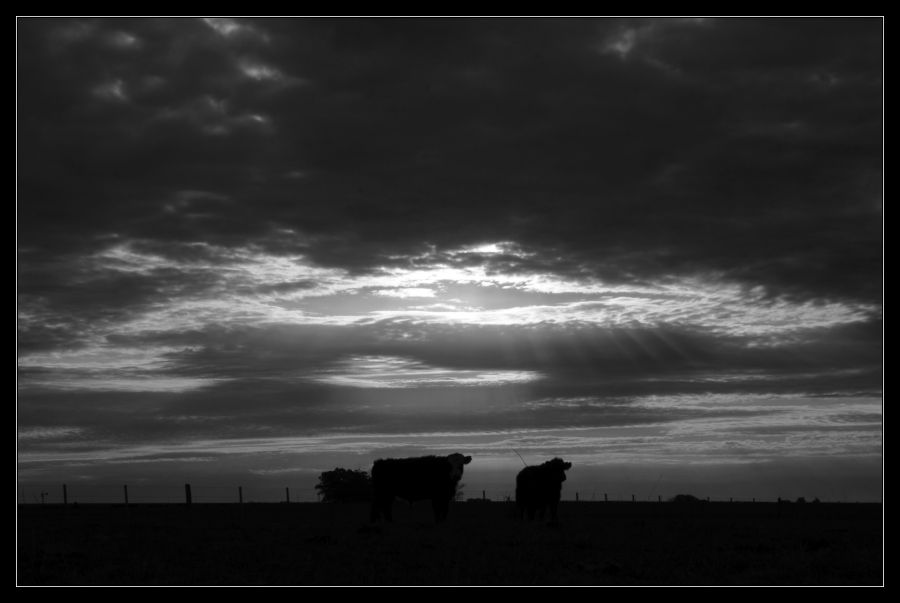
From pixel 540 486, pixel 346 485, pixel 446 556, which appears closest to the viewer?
pixel 446 556

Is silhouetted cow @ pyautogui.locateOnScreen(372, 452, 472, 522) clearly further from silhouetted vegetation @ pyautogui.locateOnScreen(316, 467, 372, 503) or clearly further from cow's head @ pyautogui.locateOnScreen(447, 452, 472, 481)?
silhouetted vegetation @ pyautogui.locateOnScreen(316, 467, 372, 503)

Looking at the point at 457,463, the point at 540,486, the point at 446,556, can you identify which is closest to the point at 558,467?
the point at 540,486

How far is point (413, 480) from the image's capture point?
1318 inches

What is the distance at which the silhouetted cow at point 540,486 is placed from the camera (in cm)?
3425

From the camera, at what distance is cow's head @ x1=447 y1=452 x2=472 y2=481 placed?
110ft

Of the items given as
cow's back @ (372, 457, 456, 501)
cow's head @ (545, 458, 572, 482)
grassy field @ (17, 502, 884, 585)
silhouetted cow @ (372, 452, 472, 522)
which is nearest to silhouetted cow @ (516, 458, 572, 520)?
cow's head @ (545, 458, 572, 482)

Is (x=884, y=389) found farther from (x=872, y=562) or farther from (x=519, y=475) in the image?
(x=519, y=475)

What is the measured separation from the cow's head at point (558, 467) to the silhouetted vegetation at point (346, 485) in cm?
5147

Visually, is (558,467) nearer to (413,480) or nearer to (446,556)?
(413,480)

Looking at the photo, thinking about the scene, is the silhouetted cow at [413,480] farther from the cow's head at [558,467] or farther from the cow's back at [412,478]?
the cow's head at [558,467]

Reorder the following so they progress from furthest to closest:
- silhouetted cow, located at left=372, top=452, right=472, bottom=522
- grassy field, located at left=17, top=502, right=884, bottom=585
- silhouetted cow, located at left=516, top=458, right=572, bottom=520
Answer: silhouetted cow, located at left=516, top=458, right=572, bottom=520, silhouetted cow, located at left=372, top=452, right=472, bottom=522, grassy field, located at left=17, top=502, right=884, bottom=585

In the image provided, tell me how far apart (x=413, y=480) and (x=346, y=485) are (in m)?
61.0

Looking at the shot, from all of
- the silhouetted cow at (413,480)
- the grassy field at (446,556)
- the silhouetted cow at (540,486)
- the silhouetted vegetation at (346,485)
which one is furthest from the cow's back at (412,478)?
the silhouetted vegetation at (346,485)

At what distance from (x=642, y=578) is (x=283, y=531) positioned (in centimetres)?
1314
